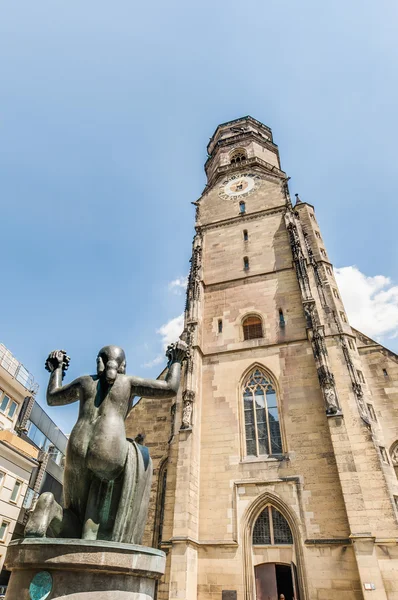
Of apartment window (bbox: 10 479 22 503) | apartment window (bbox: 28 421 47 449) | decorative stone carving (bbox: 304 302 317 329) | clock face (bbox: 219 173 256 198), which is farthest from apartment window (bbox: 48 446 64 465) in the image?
clock face (bbox: 219 173 256 198)

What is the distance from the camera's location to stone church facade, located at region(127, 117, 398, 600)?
1120 centimetres

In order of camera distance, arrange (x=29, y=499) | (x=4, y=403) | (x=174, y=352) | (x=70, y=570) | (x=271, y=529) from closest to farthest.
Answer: (x=70, y=570) < (x=174, y=352) < (x=271, y=529) < (x=4, y=403) < (x=29, y=499)

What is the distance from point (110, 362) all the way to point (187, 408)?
36.8 ft

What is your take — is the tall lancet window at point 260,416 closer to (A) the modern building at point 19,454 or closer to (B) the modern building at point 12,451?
(A) the modern building at point 19,454

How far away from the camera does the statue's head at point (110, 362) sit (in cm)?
363

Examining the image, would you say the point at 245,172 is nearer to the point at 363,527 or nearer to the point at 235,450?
the point at 235,450

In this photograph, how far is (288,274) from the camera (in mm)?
18281

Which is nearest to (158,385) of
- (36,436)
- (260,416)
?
(260,416)

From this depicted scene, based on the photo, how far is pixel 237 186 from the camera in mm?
24688

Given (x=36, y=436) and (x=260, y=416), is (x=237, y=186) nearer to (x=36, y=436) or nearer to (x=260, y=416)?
(x=260, y=416)

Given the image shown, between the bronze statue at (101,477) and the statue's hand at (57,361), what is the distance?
27.0 inches

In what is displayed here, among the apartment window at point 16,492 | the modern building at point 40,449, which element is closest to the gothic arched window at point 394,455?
the modern building at point 40,449

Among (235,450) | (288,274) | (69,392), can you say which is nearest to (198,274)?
(288,274)

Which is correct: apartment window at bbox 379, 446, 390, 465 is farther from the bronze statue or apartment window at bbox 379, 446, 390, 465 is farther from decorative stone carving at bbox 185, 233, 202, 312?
the bronze statue
